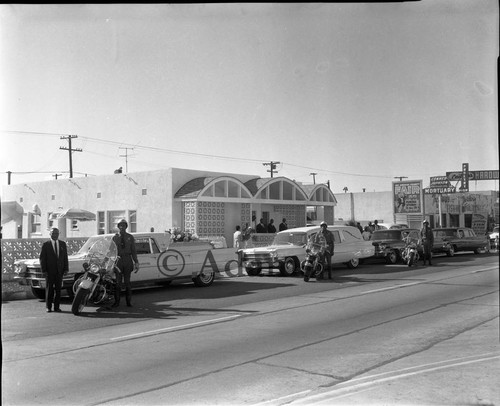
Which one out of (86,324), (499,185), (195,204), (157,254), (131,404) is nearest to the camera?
(499,185)

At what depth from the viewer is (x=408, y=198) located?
2438cm

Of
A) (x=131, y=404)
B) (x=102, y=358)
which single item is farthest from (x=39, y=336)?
(x=131, y=404)

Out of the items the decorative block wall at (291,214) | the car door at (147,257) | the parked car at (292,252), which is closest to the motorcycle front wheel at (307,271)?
the parked car at (292,252)

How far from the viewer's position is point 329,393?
5.25m

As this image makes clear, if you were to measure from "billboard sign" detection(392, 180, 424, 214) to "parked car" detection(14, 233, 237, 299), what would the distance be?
10.0 metres

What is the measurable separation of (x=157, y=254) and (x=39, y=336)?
5.83 metres

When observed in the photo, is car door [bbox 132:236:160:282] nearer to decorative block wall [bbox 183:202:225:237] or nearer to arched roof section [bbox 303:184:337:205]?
decorative block wall [bbox 183:202:225:237]

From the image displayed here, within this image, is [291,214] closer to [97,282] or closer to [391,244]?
[391,244]

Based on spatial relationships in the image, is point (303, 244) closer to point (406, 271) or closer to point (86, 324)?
point (406, 271)

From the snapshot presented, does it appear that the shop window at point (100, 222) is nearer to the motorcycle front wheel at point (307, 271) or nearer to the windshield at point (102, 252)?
the windshield at point (102, 252)

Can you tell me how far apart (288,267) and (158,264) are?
4890 millimetres

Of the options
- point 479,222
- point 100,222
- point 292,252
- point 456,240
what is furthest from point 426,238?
point 100,222

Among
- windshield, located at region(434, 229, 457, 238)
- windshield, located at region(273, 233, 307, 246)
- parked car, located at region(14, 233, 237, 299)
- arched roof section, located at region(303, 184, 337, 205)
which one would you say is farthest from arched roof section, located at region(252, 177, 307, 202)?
parked car, located at region(14, 233, 237, 299)

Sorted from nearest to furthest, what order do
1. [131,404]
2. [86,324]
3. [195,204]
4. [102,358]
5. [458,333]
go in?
[131,404] < [102,358] < [458,333] < [86,324] < [195,204]
